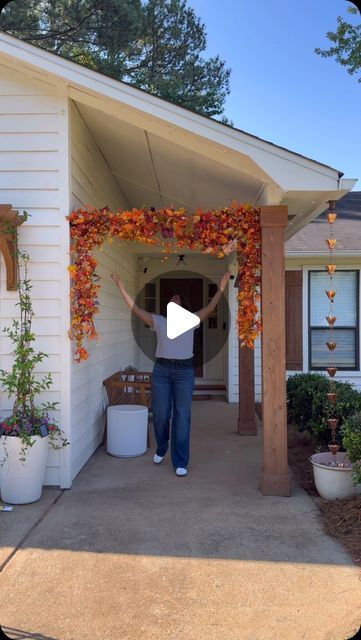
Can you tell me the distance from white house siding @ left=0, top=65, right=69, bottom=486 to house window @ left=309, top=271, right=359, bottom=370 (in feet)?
18.4

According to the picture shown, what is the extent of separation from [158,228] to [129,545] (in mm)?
2410

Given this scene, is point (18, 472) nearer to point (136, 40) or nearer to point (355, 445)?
point (355, 445)

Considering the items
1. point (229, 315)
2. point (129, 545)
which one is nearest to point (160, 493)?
point (129, 545)

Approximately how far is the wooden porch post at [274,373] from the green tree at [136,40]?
9657 mm

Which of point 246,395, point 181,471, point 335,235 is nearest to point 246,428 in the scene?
point 246,395

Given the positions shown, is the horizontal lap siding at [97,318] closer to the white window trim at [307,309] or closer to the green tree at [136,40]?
the white window trim at [307,309]

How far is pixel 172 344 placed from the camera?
191 inches

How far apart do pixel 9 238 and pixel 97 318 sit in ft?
5.66

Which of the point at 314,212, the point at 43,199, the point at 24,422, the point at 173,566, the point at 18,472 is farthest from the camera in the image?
the point at 314,212

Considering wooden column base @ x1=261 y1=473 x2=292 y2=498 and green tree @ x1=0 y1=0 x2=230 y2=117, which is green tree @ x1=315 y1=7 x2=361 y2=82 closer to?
green tree @ x1=0 y1=0 x2=230 y2=117

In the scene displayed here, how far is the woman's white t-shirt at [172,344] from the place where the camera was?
4.84 meters
